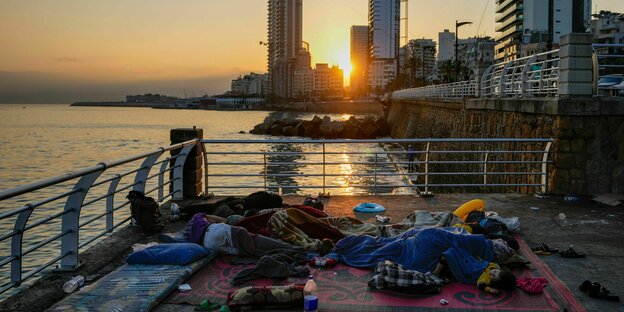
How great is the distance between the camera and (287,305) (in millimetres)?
5309

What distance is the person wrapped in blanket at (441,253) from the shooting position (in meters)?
5.86

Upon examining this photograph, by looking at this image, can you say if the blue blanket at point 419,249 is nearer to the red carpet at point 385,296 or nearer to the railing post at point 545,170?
the red carpet at point 385,296

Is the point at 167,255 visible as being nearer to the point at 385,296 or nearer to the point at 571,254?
the point at 385,296

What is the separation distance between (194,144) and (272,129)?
68701mm

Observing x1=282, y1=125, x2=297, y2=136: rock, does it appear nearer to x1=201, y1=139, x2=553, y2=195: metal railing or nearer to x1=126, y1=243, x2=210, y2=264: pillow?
x1=201, y1=139, x2=553, y2=195: metal railing

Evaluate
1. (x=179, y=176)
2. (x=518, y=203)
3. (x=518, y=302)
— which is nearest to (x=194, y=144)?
(x=179, y=176)

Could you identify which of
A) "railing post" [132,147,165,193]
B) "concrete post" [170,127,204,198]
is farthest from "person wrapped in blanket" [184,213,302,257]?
"concrete post" [170,127,204,198]

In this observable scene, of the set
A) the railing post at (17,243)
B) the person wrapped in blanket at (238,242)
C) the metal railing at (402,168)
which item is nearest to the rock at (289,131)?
the metal railing at (402,168)

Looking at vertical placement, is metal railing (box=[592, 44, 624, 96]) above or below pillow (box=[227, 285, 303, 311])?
above

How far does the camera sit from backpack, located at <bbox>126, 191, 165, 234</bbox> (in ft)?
27.1

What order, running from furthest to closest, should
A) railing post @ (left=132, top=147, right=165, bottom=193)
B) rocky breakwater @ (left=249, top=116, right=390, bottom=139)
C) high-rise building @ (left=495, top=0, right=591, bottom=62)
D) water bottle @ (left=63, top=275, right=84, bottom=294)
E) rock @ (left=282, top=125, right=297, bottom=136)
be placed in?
high-rise building @ (left=495, top=0, right=591, bottom=62), rock @ (left=282, top=125, right=297, bottom=136), rocky breakwater @ (left=249, top=116, right=390, bottom=139), railing post @ (left=132, top=147, right=165, bottom=193), water bottle @ (left=63, top=275, right=84, bottom=294)

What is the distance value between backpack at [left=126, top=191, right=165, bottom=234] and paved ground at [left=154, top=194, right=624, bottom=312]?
3101 millimetres

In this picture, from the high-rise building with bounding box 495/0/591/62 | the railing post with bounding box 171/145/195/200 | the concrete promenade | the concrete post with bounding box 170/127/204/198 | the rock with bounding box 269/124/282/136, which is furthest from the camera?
the high-rise building with bounding box 495/0/591/62

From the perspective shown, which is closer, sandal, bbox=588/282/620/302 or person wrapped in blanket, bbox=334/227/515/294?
sandal, bbox=588/282/620/302
